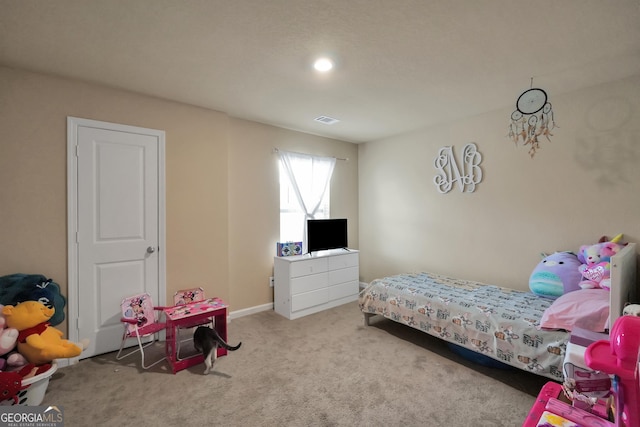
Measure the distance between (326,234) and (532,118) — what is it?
9.10 feet

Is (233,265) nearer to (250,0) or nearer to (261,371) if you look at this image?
(261,371)

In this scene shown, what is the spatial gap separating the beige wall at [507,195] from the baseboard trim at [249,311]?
1.87 meters

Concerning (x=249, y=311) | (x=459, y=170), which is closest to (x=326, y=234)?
(x=249, y=311)

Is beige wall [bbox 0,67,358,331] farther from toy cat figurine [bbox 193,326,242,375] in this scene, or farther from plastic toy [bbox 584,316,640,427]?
plastic toy [bbox 584,316,640,427]

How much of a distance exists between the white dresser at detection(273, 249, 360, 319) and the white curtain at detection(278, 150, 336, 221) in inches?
Result: 30.5

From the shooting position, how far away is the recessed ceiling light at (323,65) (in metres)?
2.29

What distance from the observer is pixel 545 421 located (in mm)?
1053

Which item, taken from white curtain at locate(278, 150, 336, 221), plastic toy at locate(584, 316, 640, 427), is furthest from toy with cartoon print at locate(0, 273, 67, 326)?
plastic toy at locate(584, 316, 640, 427)

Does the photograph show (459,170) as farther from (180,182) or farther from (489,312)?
(180,182)

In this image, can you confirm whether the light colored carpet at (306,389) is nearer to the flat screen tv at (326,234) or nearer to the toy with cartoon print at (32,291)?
the toy with cartoon print at (32,291)

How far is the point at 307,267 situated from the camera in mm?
3850

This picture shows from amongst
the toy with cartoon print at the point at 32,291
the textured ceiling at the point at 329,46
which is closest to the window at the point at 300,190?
the textured ceiling at the point at 329,46

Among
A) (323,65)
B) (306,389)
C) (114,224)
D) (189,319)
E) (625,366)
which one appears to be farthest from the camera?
(114,224)

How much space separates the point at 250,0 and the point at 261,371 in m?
2.71
